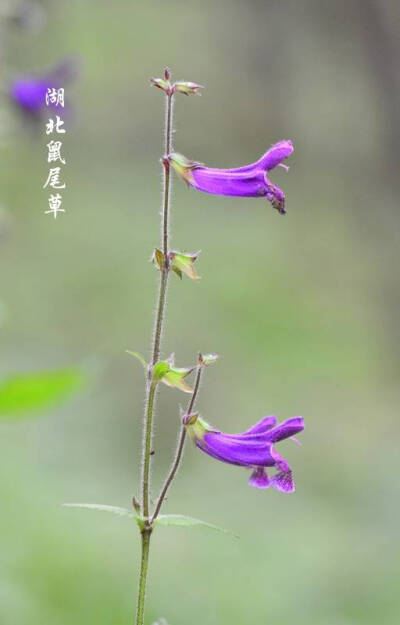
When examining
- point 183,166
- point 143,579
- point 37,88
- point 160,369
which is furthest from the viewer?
point 37,88

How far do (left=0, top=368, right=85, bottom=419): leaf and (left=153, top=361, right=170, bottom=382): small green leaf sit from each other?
83 centimetres

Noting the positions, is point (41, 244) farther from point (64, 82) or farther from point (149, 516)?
point (149, 516)

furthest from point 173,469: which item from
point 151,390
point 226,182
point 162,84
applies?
point 162,84

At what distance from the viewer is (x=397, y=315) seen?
873 centimetres

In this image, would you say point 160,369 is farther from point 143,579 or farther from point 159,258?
point 143,579

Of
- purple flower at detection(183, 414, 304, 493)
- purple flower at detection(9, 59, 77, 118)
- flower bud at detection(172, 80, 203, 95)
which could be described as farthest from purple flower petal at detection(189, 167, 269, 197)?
purple flower at detection(9, 59, 77, 118)

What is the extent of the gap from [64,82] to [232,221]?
13.3 metres

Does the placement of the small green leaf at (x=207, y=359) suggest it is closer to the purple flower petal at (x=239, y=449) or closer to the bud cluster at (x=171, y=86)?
the purple flower petal at (x=239, y=449)

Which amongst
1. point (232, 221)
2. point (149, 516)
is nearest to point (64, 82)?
point (149, 516)

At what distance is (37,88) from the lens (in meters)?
3.72

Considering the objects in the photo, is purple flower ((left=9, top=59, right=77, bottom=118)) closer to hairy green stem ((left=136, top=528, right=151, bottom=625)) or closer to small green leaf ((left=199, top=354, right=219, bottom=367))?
small green leaf ((left=199, top=354, right=219, bottom=367))

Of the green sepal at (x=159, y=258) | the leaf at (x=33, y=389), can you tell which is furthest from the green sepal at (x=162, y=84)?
the leaf at (x=33, y=389)

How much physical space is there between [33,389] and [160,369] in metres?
0.89

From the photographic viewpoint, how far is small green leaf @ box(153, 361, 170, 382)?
171 cm
